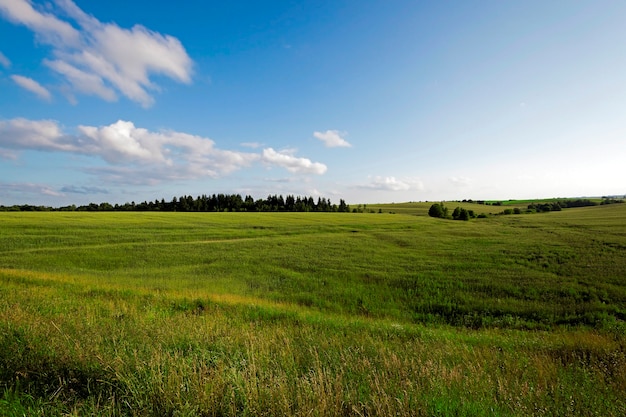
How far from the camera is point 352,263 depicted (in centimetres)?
2623

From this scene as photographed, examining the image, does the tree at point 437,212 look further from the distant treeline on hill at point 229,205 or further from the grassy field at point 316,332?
the grassy field at point 316,332

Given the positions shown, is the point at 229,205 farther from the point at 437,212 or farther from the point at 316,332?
the point at 316,332

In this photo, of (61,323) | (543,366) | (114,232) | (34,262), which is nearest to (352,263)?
(543,366)

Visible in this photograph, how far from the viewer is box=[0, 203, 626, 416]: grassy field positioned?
410 cm

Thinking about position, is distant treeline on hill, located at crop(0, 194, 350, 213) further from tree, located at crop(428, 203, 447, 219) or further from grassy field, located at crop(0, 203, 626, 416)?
grassy field, located at crop(0, 203, 626, 416)

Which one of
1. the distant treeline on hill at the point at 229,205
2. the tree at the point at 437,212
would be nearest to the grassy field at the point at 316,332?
the tree at the point at 437,212

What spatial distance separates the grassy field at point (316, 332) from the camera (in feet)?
13.5

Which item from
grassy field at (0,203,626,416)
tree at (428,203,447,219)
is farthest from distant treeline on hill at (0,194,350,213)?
grassy field at (0,203,626,416)

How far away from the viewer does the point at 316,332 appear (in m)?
8.52

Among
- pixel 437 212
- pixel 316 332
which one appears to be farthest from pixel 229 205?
pixel 316 332

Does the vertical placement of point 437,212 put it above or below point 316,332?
above

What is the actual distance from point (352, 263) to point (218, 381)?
22757 millimetres

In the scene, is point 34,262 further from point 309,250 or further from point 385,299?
point 385,299

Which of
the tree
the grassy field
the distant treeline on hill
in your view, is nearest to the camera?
the grassy field
